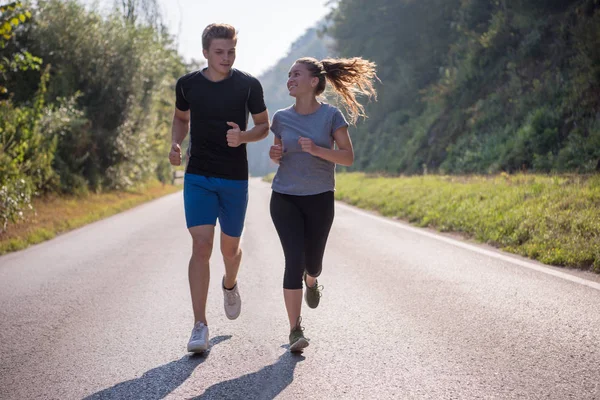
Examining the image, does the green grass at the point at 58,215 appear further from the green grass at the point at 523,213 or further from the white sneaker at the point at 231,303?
the green grass at the point at 523,213

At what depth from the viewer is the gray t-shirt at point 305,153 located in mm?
4855

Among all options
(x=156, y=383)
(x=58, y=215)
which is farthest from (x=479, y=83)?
(x=156, y=383)

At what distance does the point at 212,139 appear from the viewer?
4.99m

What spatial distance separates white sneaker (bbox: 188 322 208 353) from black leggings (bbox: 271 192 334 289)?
2.08 ft

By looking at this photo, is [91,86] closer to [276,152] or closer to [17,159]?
[17,159]

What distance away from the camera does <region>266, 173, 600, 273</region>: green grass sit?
8.51m

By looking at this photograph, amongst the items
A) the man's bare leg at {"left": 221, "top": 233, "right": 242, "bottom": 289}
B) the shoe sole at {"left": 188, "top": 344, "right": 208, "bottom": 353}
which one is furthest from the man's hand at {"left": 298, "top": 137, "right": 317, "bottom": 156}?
the shoe sole at {"left": 188, "top": 344, "right": 208, "bottom": 353}

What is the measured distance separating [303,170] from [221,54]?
100 cm

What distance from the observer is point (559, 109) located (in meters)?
21.8

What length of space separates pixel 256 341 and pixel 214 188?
1.16 m

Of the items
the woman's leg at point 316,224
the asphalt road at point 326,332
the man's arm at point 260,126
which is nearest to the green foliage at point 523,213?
the asphalt road at point 326,332

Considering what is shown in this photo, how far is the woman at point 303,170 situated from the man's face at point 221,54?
1.47 ft

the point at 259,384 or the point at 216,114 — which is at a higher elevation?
the point at 216,114

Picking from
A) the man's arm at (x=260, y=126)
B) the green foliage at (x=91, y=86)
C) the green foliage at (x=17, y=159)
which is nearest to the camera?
the man's arm at (x=260, y=126)
